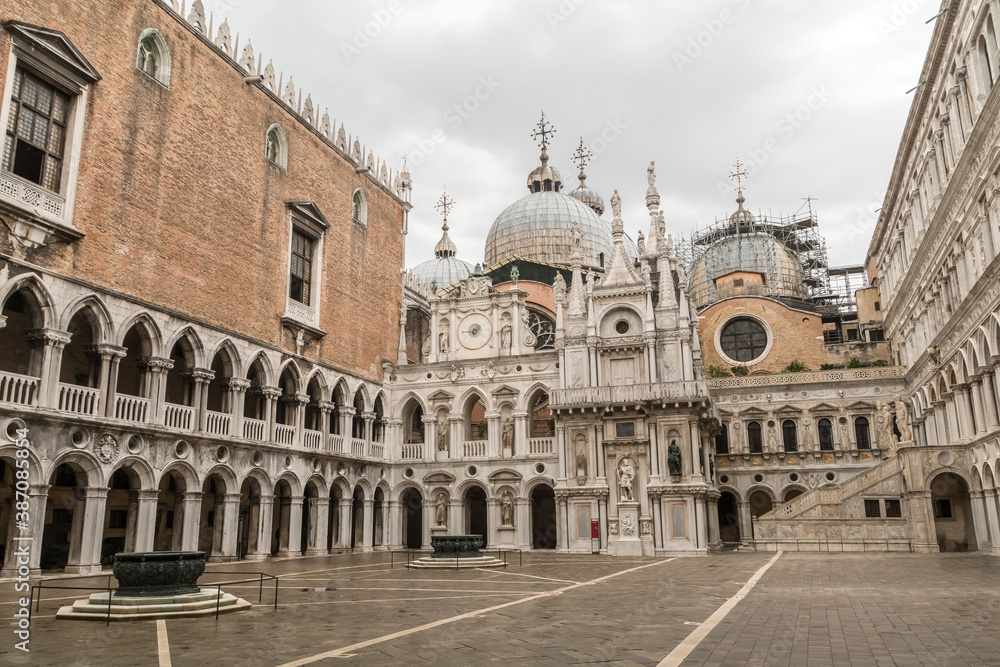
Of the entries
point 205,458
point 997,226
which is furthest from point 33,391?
point 997,226

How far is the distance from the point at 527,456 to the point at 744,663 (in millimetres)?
27866

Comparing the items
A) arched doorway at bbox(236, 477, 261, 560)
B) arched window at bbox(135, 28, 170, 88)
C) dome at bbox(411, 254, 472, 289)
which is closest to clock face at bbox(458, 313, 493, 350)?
arched doorway at bbox(236, 477, 261, 560)

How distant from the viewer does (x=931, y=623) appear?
11258 mm

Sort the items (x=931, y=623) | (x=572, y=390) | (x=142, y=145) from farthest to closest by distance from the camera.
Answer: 1. (x=572, y=390)
2. (x=142, y=145)
3. (x=931, y=623)

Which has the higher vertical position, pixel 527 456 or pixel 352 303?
pixel 352 303

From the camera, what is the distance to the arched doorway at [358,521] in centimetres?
3619

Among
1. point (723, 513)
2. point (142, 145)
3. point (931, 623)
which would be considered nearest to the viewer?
point (931, 623)

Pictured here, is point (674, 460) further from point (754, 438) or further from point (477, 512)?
point (477, 512)

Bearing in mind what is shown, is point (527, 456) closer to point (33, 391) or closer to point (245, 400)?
point (245, 400)

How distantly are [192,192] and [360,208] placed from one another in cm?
1127

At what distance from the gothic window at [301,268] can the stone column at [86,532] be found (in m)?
11.8

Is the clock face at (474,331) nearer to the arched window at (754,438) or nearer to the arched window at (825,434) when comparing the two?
the arched window at (754,438)

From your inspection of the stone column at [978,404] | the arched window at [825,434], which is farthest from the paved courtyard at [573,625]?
the arched window at [825,434]

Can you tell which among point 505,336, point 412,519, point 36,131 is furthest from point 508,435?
point 36,131
